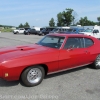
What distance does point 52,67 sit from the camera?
4242 mm

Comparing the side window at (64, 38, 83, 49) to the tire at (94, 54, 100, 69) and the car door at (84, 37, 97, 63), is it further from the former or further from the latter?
the tire at (94, 54, 100, 69)

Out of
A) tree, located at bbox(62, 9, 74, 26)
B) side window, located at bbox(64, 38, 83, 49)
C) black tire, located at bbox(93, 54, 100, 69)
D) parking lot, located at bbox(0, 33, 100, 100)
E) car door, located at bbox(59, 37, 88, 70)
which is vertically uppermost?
tree, located at bbox(62, 9, 74, 26)

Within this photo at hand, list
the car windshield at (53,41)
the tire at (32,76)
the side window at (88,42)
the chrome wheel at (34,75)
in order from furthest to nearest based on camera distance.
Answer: the side window at (88,42) < the car windshield at (53,41) < the chrome wheel at (34,75) < the tire at (32,76)

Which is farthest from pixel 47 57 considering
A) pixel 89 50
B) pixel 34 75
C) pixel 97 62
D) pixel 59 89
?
pixel 97 62

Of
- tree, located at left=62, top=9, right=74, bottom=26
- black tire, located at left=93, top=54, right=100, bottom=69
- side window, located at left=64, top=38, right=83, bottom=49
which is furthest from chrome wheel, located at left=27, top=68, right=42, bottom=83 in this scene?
tree, located at left=62, top=9, right=74, bottom=26

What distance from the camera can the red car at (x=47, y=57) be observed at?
12.0ft

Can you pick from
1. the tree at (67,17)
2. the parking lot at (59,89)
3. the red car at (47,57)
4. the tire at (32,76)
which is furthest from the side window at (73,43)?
the tree at (67,17)

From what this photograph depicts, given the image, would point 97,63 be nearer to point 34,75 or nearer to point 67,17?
point 34,75

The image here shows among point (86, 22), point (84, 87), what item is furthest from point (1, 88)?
point (86, 22)

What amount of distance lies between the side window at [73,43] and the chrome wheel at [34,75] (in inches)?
47.3

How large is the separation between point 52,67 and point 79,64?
1234mm

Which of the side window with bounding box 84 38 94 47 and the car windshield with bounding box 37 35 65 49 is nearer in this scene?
the car windshield with bounding box 37 35 65 49

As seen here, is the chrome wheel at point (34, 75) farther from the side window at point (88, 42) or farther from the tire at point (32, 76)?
the side window at point (88, 42)

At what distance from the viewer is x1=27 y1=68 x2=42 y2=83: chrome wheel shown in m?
3.94
